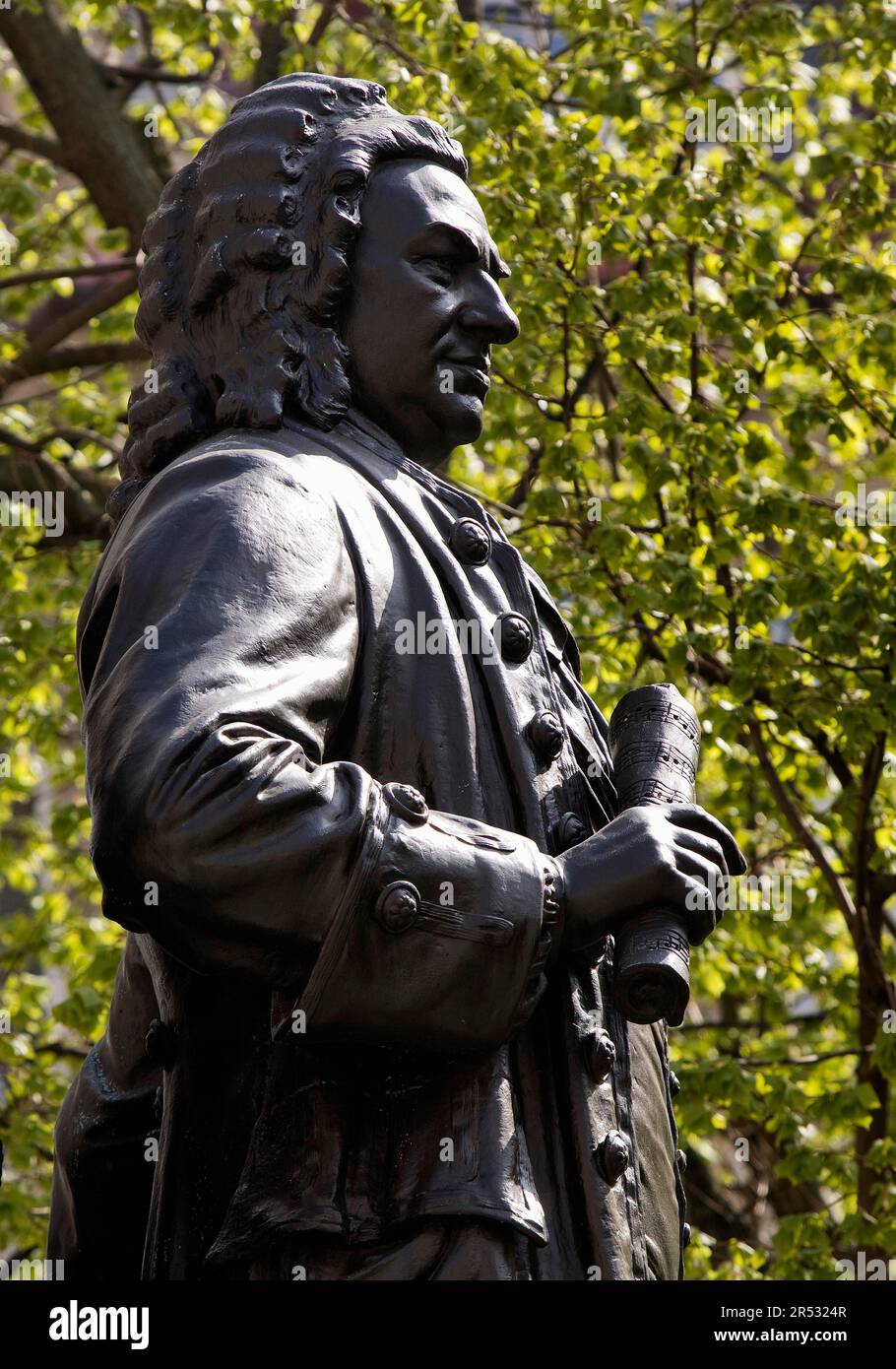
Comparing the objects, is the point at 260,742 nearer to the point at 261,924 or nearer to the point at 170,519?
the point at 261,924

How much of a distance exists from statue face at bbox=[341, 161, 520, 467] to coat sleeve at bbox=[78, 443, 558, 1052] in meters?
0.69

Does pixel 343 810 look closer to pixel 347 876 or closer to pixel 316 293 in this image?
pixel 347 876

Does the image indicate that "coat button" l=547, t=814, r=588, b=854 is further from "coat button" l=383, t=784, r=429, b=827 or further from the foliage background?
the foliage background

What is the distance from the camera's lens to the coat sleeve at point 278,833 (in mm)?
3098

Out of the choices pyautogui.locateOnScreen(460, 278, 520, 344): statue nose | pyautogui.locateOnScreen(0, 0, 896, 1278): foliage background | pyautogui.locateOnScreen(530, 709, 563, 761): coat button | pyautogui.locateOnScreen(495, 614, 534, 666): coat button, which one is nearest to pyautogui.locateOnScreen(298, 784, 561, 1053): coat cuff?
pyautogui.locateOnScreen(530, 709, 563, 761): coat button

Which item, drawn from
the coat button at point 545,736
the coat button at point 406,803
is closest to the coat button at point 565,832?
the coat button at point 545,736

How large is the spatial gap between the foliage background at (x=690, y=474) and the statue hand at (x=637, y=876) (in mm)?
5801

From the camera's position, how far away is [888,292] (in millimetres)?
10641

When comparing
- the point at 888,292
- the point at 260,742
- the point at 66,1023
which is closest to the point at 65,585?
the point at 66,1023

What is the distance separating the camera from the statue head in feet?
13.1

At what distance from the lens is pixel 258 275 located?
4.01 m

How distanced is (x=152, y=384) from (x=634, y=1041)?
1429 millimetres

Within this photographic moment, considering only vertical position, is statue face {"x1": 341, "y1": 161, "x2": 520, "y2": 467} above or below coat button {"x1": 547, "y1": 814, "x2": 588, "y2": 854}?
above

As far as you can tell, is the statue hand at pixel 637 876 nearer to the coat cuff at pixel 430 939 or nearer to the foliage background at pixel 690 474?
the coat cuff at pixel 430 939
